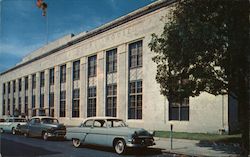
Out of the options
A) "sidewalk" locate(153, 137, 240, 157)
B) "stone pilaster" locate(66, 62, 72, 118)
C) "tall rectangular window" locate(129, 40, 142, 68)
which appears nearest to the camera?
"sidewalk" locate(153, 137, 240, 157)

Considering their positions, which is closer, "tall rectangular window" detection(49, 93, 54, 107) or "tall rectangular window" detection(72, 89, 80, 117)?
"tall rectangular window" detection(72, 89, 80, 117)

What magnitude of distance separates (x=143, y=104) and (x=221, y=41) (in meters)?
15.6

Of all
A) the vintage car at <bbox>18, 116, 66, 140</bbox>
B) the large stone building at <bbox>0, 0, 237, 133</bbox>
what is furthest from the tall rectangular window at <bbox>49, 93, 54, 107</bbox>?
the vintage car at <bbox>18, 116, 66, 140</bbox>

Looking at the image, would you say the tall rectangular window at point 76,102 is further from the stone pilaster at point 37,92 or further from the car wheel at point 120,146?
the car wheel at point 120,146

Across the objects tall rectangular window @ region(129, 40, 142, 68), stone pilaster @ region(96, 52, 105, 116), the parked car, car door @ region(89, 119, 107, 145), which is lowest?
the parked car

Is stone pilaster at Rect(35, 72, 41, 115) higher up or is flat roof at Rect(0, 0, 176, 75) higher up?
flat roof at Rect(0, 0, 176, 75)

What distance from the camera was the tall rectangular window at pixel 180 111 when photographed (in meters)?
24.5

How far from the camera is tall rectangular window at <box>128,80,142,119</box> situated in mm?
28875

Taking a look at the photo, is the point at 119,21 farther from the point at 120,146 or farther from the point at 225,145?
the point at 120,146

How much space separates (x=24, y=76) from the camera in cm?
5578

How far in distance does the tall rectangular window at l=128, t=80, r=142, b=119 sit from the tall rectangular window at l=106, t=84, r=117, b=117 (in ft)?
8.76

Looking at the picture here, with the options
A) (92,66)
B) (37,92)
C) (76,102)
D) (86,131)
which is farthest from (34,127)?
(37,92)

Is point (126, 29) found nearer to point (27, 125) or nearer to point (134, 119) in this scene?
point (134, 119)

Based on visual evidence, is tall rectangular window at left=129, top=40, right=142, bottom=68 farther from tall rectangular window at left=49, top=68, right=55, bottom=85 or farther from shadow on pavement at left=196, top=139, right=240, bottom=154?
tall rectangular window at left=49, top=68, right=55, bottom=85
